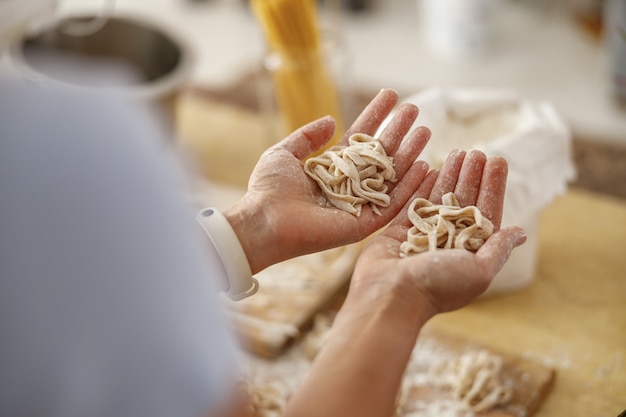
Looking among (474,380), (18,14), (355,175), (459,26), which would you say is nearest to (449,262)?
(355,175)

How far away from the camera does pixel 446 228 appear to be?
0.97 metres

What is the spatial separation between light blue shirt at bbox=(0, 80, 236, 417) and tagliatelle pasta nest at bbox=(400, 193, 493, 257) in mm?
374

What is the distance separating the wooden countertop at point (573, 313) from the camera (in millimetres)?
1170

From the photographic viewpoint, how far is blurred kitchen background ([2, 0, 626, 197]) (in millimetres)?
1922

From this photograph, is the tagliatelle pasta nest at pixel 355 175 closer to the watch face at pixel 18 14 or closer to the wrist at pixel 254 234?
the wrist at pixel 254 234

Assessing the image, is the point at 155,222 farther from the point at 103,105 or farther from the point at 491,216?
the point at 491,216

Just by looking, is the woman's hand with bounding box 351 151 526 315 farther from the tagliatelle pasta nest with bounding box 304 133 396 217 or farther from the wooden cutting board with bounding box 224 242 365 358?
the wooden cutting board with bounding box 224 242 365 358

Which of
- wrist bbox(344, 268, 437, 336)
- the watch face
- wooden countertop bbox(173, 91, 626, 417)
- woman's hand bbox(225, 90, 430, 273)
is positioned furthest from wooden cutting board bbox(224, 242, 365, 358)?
the watch face

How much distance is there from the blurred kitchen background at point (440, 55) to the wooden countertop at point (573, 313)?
6.9 inches

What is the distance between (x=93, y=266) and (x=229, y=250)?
0.33m

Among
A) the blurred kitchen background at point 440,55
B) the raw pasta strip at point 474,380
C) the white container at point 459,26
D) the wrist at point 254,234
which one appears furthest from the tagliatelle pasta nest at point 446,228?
the white container at point 459,26

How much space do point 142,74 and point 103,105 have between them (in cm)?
128

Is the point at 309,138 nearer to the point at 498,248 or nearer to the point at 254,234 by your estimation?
the point at 254,234

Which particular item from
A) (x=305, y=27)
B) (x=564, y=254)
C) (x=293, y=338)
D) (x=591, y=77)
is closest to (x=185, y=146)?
(x=305, y=27)
